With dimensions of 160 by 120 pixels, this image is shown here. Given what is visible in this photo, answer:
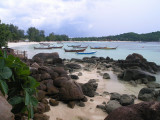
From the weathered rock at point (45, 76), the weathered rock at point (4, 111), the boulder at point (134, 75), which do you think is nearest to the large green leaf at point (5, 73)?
the weathered rock at point (4, 111)

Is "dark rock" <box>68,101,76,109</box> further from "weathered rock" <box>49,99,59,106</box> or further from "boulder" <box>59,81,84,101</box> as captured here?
"weathered rock" <box>49,99,59,106</box>

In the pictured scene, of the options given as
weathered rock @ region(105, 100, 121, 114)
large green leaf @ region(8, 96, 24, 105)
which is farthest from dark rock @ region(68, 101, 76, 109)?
large green leaf @ region(8, 96, 24, 105)

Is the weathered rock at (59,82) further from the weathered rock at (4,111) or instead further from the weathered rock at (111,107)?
the weathered rock at (4,111)

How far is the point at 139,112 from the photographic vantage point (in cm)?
239

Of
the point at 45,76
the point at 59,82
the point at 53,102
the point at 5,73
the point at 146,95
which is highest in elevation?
the point at 5,73

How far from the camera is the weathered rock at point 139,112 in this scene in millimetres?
2233

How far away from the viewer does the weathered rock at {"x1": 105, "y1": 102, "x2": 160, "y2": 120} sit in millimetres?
2233

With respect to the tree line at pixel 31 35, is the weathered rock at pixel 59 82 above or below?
below

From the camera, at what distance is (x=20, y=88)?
2.37 meters

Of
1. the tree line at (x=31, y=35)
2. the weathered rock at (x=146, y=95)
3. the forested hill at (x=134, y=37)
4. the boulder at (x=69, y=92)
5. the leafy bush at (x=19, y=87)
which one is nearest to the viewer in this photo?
the leafy bush at (x=19, y=87)

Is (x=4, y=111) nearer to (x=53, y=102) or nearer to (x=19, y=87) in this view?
(x=19, y=87)

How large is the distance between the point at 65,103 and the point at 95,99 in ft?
4.63

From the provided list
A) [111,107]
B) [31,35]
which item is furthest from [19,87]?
[31,35]

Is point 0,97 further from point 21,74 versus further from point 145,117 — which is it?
point 145,117
